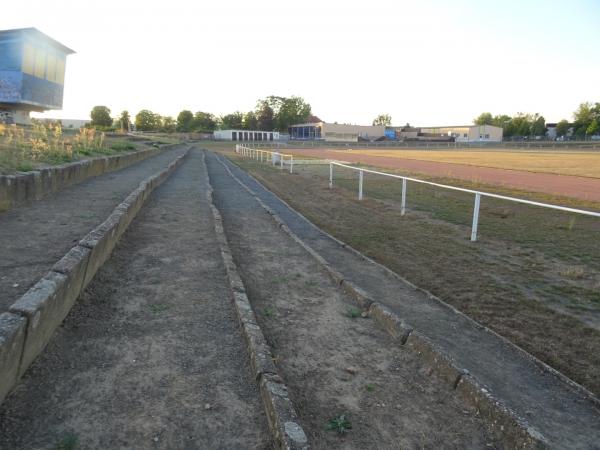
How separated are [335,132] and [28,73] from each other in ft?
300

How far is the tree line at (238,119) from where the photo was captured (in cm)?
11869

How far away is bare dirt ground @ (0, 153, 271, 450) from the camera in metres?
2.64

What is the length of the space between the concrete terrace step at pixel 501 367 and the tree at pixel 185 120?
12612cm

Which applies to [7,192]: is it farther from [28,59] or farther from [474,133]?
[474,133]

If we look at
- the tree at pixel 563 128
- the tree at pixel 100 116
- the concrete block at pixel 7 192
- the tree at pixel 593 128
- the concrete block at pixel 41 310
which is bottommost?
the concrete block at pixel 41 310

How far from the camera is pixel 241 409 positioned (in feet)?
9.63

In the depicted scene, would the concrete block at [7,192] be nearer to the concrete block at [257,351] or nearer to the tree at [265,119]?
the concrete block at [257,351]

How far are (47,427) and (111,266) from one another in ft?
10.2

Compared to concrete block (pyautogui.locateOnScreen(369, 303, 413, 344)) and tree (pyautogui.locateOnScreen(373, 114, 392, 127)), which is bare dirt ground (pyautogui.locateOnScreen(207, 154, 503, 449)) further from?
tree (pyautogui.locateOnScreen(373, 114, 392, 127))

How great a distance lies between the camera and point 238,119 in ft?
443

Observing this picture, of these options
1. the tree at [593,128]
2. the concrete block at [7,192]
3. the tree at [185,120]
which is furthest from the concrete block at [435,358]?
the tree at [593,128]

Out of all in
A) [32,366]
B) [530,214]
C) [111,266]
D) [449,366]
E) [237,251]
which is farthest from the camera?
[530,214]

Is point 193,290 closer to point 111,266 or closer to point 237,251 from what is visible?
point 111,266

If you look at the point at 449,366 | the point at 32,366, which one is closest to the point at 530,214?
the point at 449,366
